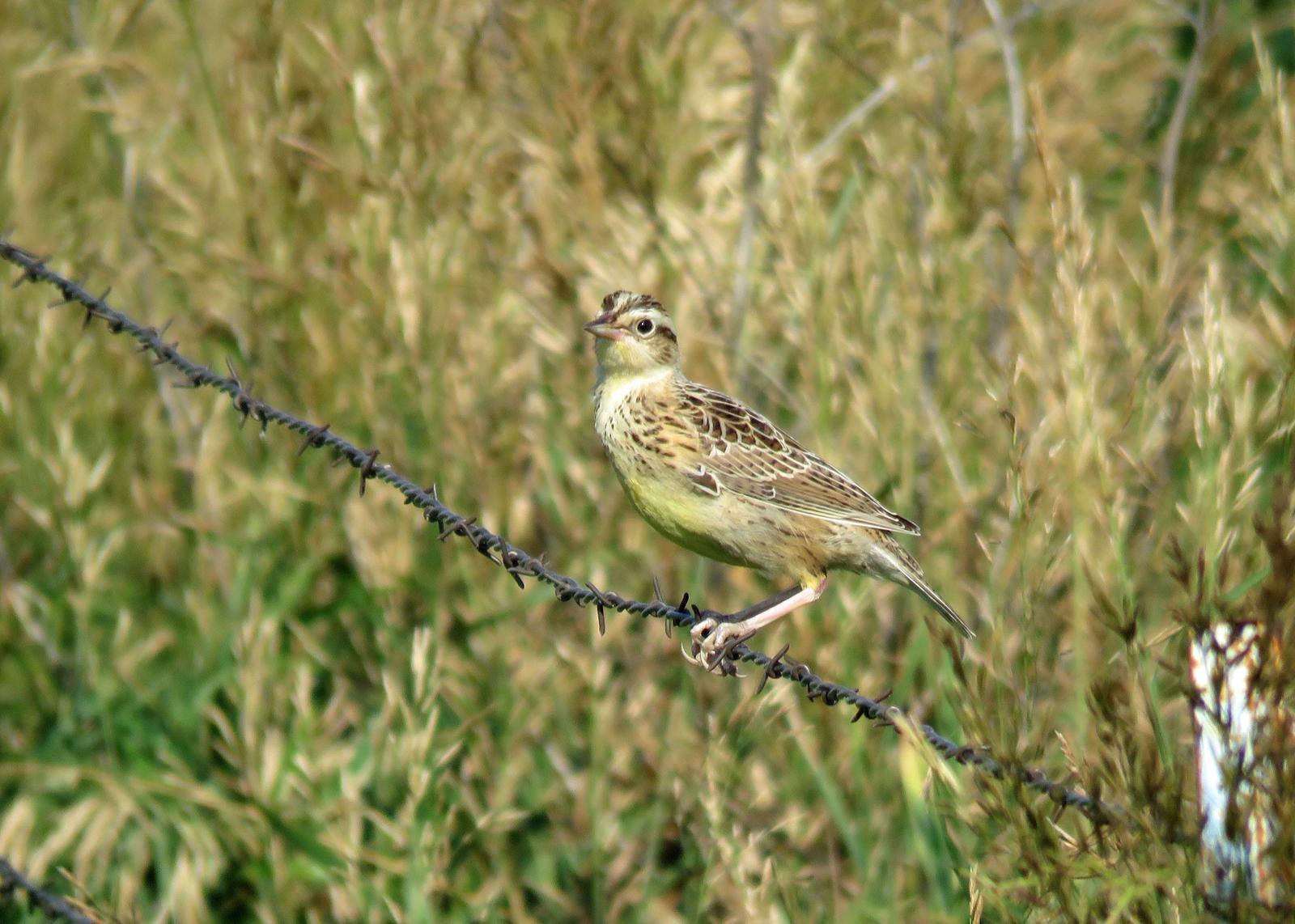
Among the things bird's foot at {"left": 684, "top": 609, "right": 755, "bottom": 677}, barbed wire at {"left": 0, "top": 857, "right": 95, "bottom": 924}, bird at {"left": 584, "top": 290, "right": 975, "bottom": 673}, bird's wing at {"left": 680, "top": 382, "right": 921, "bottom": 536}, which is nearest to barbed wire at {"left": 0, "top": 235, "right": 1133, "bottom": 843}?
bird's foot at {"left": 684, "top": 609, "right": 755, "bottom": 677}

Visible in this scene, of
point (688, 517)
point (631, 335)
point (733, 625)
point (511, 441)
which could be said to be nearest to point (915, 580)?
point (733, 625)

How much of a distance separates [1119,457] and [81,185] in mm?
4004

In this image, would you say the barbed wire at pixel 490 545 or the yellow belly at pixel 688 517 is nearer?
the barbed wire at pixel 490 545

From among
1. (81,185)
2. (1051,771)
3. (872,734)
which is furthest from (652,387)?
(81,185)

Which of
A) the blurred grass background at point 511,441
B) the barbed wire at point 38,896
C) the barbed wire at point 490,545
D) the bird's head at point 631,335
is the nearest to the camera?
the barbed wire at point 490,545

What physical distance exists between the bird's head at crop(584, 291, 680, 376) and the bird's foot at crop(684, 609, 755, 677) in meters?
0.80

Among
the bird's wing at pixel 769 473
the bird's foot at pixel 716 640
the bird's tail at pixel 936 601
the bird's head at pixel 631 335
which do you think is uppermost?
the bird's head at pixel 631 335

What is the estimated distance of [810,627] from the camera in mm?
4652

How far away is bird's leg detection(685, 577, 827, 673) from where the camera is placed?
4.14 meters

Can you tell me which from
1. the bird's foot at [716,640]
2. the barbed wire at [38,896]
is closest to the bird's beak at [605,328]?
the bird's foot at [716,640]

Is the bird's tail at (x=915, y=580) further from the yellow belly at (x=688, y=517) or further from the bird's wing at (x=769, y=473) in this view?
the yellow belly at (x=688, y=517)

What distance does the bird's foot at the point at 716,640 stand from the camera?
409 cm

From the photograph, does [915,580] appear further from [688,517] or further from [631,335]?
[631,335]

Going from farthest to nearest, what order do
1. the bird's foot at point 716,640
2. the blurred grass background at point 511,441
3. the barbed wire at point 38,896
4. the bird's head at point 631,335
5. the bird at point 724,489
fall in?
the bird's head at point 631,335, the blurred grass background at point 511,441, the bird at point 724,489, the bird's foot at point 716,640, the barbed wire at point 38,896
